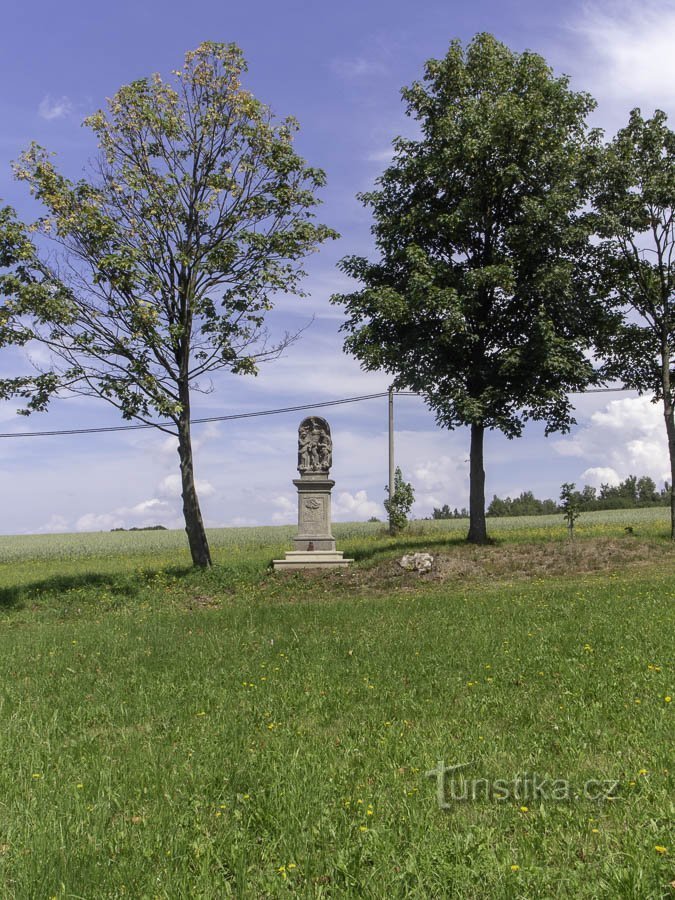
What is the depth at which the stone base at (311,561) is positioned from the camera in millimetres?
23344

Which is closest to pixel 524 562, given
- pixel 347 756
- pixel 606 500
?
pixel 347 756

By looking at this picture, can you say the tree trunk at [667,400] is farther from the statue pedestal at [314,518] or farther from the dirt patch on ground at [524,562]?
the statue pedestal at [314,518]

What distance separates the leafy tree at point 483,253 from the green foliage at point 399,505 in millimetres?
10990

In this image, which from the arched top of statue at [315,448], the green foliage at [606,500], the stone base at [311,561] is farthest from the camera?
the green foliage at [606,500]

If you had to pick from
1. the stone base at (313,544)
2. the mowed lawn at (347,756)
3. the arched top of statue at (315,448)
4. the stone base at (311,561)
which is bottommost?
the mowed lawn at (347,756)

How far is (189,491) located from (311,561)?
4888mm

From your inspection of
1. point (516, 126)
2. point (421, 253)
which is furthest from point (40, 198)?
point (516, 126)

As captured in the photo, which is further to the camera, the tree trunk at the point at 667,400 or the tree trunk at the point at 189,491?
the tree trunk at the point at 667,400

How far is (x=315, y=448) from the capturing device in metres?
25.5

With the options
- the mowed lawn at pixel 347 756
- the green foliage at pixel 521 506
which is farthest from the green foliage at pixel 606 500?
the mowed lawn at pixel 347 756

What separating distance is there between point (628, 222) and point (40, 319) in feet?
70.4

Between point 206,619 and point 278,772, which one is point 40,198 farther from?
point 278,772

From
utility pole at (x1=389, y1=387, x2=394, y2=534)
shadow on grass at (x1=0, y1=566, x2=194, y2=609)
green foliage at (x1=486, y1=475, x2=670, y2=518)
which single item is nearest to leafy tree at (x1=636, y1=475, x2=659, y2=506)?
green foliage at (x1=486, y1=475, x2=670, y2=518)

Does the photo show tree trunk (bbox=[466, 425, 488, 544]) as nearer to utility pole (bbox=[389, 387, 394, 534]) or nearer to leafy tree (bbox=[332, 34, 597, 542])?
leafy tree (bbox=[332, 34, 597, 542])
